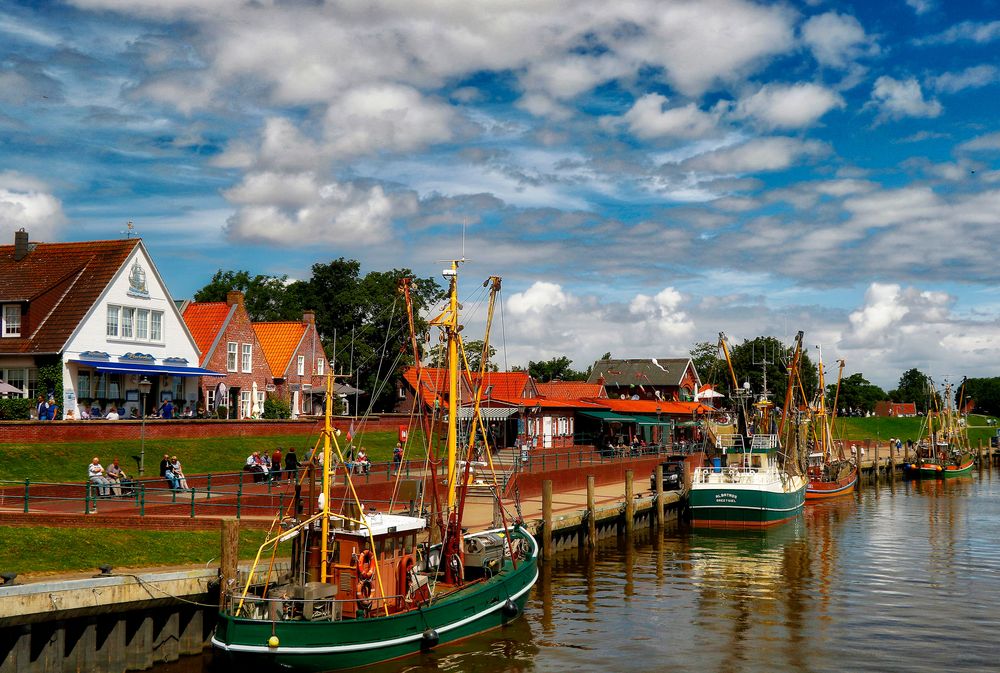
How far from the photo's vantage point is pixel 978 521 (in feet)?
168

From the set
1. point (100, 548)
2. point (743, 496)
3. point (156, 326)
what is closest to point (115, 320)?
point (156, 326)

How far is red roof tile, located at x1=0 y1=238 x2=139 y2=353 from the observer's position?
1859 inches

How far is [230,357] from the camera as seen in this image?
203ft

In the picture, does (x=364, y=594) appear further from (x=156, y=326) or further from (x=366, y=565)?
(x=156, y=326)

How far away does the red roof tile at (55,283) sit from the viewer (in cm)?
4722

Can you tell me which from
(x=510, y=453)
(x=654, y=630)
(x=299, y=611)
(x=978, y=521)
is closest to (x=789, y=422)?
(x=978, y=521)

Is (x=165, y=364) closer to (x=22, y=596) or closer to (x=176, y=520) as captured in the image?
(x=176, y=520)

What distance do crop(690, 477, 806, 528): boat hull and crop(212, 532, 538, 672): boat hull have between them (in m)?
24.3

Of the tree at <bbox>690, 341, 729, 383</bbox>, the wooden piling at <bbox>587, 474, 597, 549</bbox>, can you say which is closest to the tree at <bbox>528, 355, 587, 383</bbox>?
the tree at <bbox>690, 341, 729, 383</bbox>

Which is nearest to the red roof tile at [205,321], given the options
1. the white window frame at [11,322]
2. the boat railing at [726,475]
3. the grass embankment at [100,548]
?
the white window frame at [11,322]

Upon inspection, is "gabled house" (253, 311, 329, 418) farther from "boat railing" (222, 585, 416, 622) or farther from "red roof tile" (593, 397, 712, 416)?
"boat railing" (222, 585, 416, 622)

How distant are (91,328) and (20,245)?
874 cm

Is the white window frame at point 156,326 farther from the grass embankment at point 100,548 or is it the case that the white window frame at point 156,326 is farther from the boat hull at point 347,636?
the boat hull at point 347,636

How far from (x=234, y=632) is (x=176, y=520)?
7823mm
